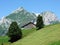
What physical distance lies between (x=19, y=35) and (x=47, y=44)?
27.8 metres

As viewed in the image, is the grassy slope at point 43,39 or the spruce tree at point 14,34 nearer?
the grassy slope at point 43,39

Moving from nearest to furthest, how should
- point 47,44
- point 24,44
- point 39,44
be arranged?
point 47,44 < point 39,44 < point 24,44

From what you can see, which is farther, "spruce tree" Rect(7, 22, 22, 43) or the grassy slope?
"spruce tree" Rect(7, 22, 22, 43)

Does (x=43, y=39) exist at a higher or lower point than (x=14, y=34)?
lower

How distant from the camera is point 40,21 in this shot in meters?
97.7

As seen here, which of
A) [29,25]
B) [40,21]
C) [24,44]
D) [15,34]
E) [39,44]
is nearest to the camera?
[39,44]

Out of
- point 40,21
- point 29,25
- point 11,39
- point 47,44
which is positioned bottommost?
point 47,44

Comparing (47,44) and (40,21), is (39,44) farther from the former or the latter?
(40,21)

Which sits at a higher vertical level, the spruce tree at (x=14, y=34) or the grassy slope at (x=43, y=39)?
the spruce tree at (x=14, y=34)

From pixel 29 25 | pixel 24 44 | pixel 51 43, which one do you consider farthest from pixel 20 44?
pixel 29 25

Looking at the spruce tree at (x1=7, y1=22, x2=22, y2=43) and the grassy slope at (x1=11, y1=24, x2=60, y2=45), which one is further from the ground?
the spruce tree at (x1=7, y1=22, x2=22, y2=43)

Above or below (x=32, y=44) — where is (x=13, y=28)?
above

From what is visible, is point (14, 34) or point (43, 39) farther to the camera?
point (14, 34)

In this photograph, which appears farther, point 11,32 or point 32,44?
point 11,32
